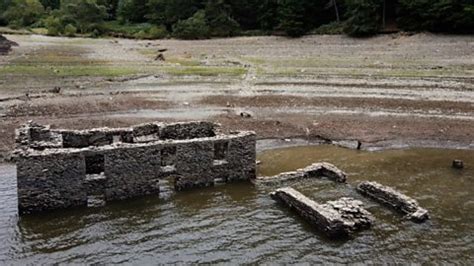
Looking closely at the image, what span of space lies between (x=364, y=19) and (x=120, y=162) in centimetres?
5696

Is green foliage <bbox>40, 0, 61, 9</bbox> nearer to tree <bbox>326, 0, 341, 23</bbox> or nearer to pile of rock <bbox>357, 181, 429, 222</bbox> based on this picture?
tree <bbox>326, 0, 341, 23</bbox>

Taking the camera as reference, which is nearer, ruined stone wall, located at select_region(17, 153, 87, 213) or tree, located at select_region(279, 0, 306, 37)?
ruined stone wall, located at select_region(17, 153, 87, 213)

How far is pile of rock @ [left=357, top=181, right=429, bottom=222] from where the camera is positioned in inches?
905

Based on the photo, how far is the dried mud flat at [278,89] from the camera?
127ft

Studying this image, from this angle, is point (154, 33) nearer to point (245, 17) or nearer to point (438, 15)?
point (245, 17)

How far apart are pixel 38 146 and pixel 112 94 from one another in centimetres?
2248

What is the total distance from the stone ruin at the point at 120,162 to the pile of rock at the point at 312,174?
99cm

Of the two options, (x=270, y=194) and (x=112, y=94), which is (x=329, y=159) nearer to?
(x=270, y=194)

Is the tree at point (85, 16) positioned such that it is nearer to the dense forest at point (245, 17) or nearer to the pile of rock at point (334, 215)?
the dense forest at point (245, 17)

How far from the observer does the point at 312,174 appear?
93.8 ft

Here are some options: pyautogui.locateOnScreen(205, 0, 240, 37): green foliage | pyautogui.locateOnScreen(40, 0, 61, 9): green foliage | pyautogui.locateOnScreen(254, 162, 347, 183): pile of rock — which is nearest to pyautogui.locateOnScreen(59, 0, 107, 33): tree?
pyautogui.locateOnScreen(205, 0, 240, 37): green foliage

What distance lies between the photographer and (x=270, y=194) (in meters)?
25.7

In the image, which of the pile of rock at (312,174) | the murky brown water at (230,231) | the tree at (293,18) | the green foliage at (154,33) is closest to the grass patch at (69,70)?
the tree at (293,18)

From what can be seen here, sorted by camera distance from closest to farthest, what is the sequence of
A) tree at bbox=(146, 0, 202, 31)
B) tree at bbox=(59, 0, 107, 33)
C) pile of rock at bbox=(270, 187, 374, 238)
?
pile of rock at bbox=(270, 187, 374, 238)
tree at bbox=(146, 0, 202, 31)
tree at bbox=(59, 0, 107, 33)
